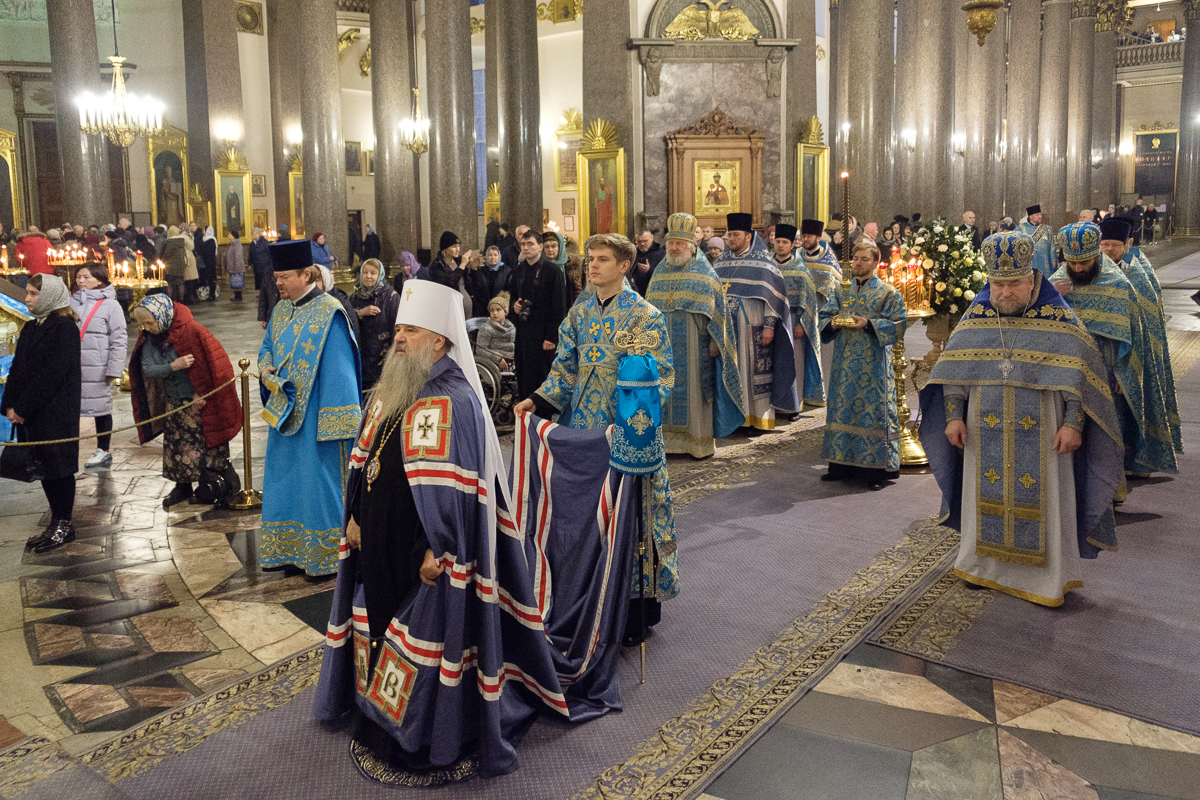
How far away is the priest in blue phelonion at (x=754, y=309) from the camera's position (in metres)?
8.32

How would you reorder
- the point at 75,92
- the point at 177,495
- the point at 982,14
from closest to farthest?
1. the point at 177,495
2. the point at 982,14
3. the point at 75,92

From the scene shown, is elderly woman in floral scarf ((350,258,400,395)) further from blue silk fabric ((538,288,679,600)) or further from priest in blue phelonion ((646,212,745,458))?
blue silk fabric ((538,288,679,600))

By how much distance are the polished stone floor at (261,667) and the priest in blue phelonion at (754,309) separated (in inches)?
169

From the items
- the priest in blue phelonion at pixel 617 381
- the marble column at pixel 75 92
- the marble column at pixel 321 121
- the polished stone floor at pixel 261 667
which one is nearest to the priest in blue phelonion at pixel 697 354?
the priest in blue phelonion at pixel 617 381

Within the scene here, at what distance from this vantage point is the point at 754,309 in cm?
844

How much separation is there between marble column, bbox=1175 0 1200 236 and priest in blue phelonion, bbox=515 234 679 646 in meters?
34.0

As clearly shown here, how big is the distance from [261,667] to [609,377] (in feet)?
6.31

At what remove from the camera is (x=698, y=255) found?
7684 mm

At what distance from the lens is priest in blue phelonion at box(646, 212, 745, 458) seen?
753 centimetres

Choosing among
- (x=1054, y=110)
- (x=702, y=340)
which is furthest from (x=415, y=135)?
(x=1054, y=110)

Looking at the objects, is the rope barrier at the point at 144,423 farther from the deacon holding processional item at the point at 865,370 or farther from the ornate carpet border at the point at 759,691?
the deacon holding processional item at the point at 865,370

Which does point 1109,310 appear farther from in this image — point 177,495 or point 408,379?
point 177,495

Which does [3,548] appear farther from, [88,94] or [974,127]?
[974,127]

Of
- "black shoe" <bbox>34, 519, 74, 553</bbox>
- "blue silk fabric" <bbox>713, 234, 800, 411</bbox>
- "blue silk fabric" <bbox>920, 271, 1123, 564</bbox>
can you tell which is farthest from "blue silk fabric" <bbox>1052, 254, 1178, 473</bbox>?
"black shoe" <bbox>34, 519, 74, 553</bbox>
